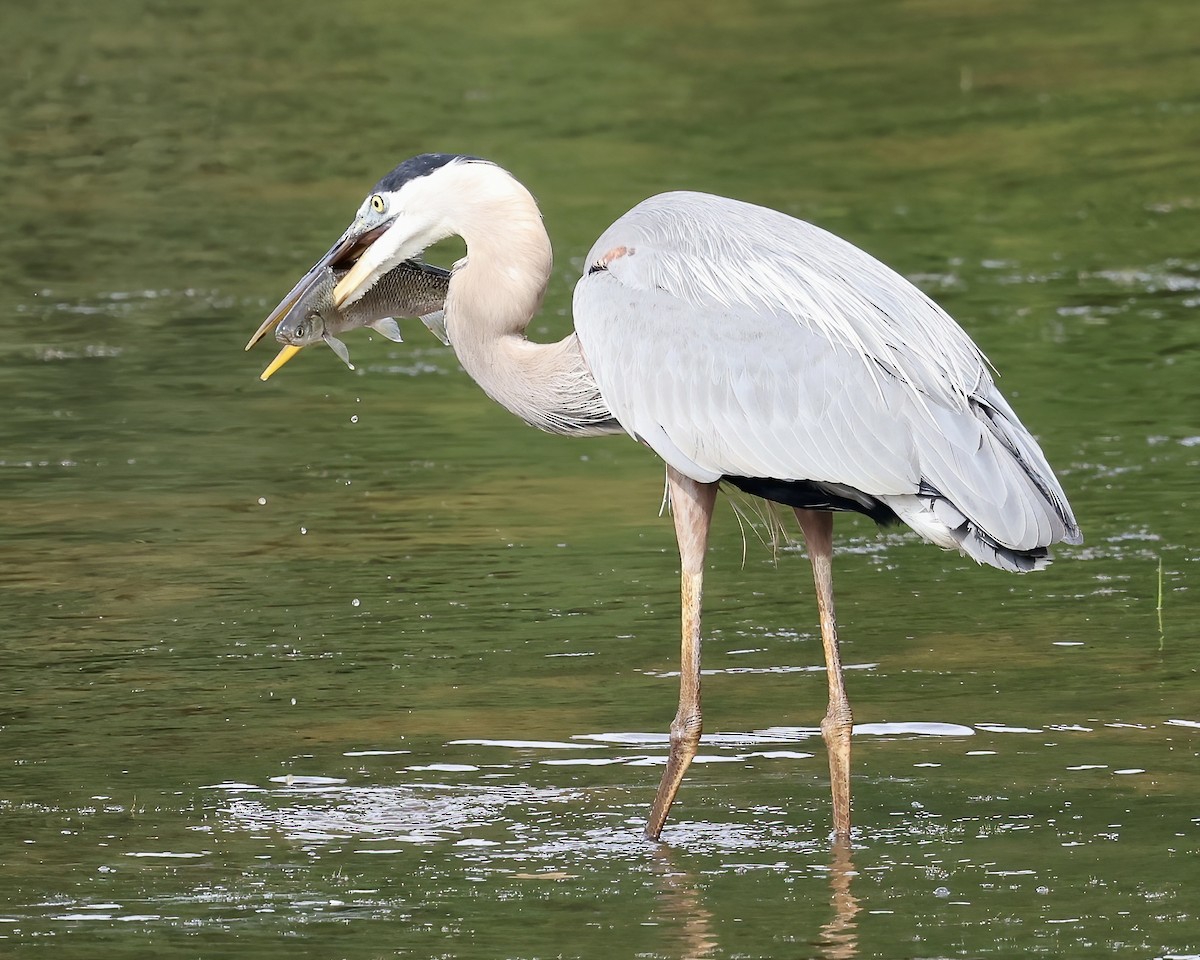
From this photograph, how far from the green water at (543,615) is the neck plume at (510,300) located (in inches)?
42.4

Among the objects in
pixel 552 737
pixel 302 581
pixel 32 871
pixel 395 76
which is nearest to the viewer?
pixel 32 871

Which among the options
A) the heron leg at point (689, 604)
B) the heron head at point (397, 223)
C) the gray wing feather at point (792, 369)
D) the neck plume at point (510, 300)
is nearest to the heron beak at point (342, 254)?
the heron head at point (397, 223)

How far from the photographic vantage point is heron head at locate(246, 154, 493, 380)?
7.78 meters

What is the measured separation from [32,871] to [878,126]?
14.2 meters

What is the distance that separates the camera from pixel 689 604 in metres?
7.34

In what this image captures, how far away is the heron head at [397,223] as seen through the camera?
25.5 feet

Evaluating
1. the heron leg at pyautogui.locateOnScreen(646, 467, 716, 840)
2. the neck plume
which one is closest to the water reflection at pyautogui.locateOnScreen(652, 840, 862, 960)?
the heron leg at pyautogui.locateOnScreen(646, 467, 716, 840)

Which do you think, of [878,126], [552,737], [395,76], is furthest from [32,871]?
[395,76]

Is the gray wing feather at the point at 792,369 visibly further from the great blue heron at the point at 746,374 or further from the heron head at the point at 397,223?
the heron head at the point at 397,223

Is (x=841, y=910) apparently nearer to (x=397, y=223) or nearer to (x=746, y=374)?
(x=746, y=374)

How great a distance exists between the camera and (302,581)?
10.0m

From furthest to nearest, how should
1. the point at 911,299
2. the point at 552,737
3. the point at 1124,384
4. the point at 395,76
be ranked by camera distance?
the point at 395,76 < the point at 1124,384 < the point at 552,737 < the point at 911,299

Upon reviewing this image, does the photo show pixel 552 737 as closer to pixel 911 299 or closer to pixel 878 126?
pixel 911 299

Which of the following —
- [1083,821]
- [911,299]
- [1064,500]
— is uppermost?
[911,299]
